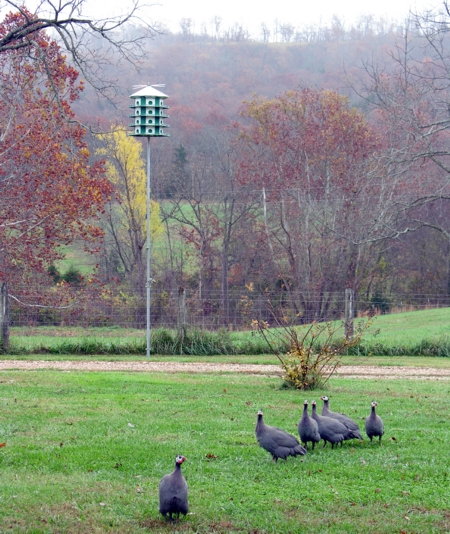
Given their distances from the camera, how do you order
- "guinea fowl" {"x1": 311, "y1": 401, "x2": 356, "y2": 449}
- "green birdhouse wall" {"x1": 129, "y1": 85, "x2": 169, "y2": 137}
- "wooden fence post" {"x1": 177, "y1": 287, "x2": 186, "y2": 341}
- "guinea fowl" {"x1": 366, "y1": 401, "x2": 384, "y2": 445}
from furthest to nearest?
"wooden fence post" {"x1": 177, "y1": 287, "x2": 186, "y2": 341}
"green birdhouse wall" {"x1": 129, "y1": 85, "x2": 169, "y2": 137}
"guinea fowl" {"x1": 366, "y1": 401, "x2": 384, "y2": 445}
"guinea fowl" {"x1": 311, "y1": 401, "x2": 356, "y2": 449}

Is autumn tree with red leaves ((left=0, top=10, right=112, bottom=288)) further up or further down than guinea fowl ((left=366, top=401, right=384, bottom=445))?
further up

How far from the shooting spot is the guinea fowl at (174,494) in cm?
514

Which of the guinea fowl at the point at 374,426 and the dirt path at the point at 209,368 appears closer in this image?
the guinea fowl at the point at 374,426

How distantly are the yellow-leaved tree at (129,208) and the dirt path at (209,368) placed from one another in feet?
78.7

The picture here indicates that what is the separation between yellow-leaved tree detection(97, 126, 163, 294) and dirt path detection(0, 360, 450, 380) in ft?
78.7

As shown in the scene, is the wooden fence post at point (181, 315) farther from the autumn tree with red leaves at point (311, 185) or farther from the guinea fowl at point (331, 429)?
the autumn tree with red leaves at point (311, 185)

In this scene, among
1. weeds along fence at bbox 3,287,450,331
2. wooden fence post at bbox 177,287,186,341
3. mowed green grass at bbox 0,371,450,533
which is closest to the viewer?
mowed green grass at bbox 0,371,450,533

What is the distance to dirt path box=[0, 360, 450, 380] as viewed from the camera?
50.3ft

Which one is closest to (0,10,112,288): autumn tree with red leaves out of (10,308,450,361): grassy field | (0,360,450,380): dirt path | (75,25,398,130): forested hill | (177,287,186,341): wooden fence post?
(10,308,450,361): grassy field

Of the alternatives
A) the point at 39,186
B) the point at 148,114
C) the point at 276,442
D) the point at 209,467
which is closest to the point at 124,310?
the point at 39,186

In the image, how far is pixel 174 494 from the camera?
5133 millimetres

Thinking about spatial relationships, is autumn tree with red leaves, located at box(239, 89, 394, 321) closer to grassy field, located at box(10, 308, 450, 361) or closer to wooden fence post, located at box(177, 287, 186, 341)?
grassy field, located at box(10, 308, 450, 361)

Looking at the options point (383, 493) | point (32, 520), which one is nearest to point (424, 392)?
point (383, 493)

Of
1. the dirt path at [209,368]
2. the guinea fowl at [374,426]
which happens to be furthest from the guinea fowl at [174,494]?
the dirt path at [209,368]
